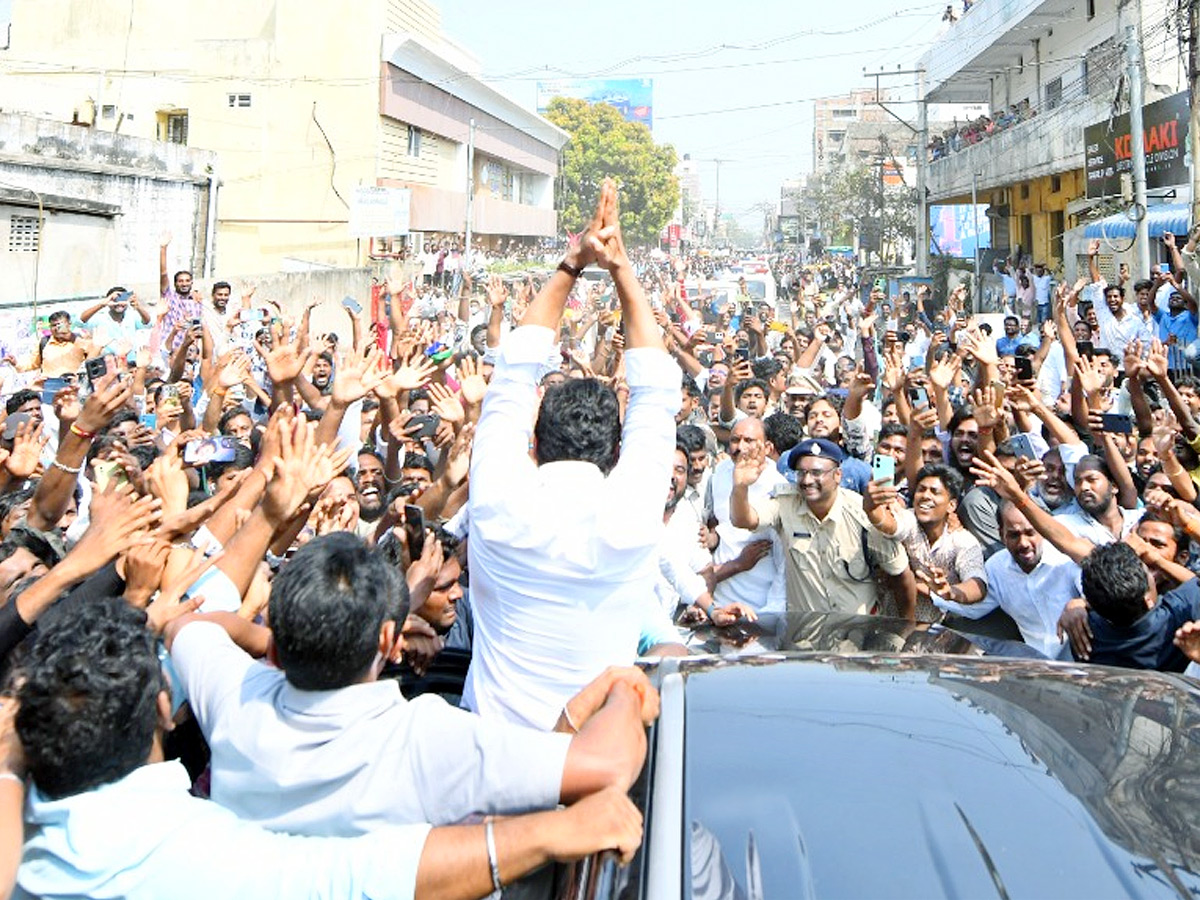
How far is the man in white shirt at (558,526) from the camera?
261cm

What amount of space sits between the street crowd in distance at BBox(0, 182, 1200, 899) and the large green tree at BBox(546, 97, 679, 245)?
7077 cm

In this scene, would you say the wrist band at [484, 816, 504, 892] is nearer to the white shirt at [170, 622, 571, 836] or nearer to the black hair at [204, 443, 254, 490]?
the white shirt at [170, 622, 571, 836]

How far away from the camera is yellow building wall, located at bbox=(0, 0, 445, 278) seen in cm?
3197

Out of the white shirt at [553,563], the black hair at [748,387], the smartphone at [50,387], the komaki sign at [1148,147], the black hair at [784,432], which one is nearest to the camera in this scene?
the white shirt at [553,563]

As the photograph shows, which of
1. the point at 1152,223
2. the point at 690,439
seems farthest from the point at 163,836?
the point at 1152,223

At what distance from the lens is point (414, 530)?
430 centimetres

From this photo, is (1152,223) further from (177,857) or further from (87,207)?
(177,857)

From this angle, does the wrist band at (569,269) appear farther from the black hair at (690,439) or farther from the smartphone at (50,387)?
the smartphone at (50,387)

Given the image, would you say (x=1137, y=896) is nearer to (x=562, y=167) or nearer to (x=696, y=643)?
(x=696, y=643)

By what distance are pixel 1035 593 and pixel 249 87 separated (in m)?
31.5

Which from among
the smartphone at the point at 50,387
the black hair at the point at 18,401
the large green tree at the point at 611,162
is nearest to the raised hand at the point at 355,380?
the black hair at the point at 18,401

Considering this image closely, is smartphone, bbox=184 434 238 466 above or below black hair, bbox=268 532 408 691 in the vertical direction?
above

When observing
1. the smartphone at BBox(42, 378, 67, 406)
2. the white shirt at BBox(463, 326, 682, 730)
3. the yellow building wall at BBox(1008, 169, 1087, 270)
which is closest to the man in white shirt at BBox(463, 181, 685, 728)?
the white shirt at BBox(463, 326, 682, 730)

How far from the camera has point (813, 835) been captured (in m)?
1.93
